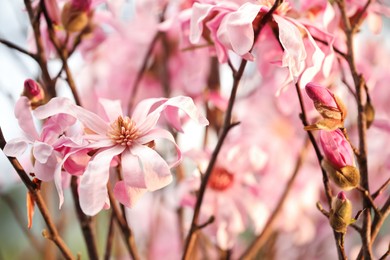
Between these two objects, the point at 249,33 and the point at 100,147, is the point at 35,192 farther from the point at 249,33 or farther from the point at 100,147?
the point at 249,33

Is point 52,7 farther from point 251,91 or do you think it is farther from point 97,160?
point 251,91

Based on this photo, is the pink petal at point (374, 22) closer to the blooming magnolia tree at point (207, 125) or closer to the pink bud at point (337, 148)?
the blooming magnolia tree at point (207, 125)

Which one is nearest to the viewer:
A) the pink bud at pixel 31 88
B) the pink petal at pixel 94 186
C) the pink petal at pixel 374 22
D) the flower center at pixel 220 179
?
the pink petal at pixel 94 186

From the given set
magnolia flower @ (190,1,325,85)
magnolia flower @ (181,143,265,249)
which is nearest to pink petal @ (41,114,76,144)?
magnolia flower @ (190,1,325,85)

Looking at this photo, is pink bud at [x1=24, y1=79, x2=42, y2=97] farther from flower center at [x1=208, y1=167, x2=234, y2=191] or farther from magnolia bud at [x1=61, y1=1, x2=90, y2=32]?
flower center at [x1=208, y1=167, x2=234, y2=191]

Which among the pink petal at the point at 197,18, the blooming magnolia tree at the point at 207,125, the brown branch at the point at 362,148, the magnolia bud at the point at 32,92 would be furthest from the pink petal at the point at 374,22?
the magnolia bud at the point at 32,92
